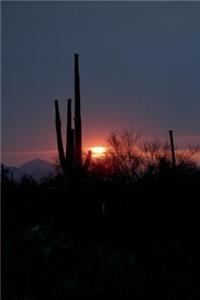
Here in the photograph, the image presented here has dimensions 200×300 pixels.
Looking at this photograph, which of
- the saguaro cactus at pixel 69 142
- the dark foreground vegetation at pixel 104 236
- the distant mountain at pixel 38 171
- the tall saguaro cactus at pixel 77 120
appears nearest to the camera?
the dark foreground vegetation at pixel 104 236

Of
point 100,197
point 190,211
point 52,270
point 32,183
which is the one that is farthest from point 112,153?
point 52,270

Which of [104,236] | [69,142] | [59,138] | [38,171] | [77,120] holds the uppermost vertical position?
[38,171]

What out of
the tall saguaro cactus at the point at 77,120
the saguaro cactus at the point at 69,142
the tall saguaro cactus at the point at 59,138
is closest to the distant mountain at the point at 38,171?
the tall saguaro cactus at the point at 59,138

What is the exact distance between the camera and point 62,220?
15906mm

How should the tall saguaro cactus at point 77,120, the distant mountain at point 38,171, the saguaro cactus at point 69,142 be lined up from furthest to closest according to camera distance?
the distant mountain at point 38,171 < the saguaro cactus at point 69,142 < the tall saguaro cactus at point 77,120

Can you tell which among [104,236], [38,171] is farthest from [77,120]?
[38,171]

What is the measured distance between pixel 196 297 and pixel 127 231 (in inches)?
183

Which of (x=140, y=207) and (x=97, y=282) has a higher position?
(x=140, y=207)

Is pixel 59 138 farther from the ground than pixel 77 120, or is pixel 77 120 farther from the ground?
pixel 77 120

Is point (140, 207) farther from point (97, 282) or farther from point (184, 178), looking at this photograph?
point (97, 282)

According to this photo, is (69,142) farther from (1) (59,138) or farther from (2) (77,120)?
(2) (77,120)

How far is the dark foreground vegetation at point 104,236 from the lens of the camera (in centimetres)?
972

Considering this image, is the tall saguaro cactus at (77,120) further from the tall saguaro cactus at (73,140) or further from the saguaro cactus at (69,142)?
the saguaro cactus at (69,142)

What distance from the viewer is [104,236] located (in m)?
14.4
